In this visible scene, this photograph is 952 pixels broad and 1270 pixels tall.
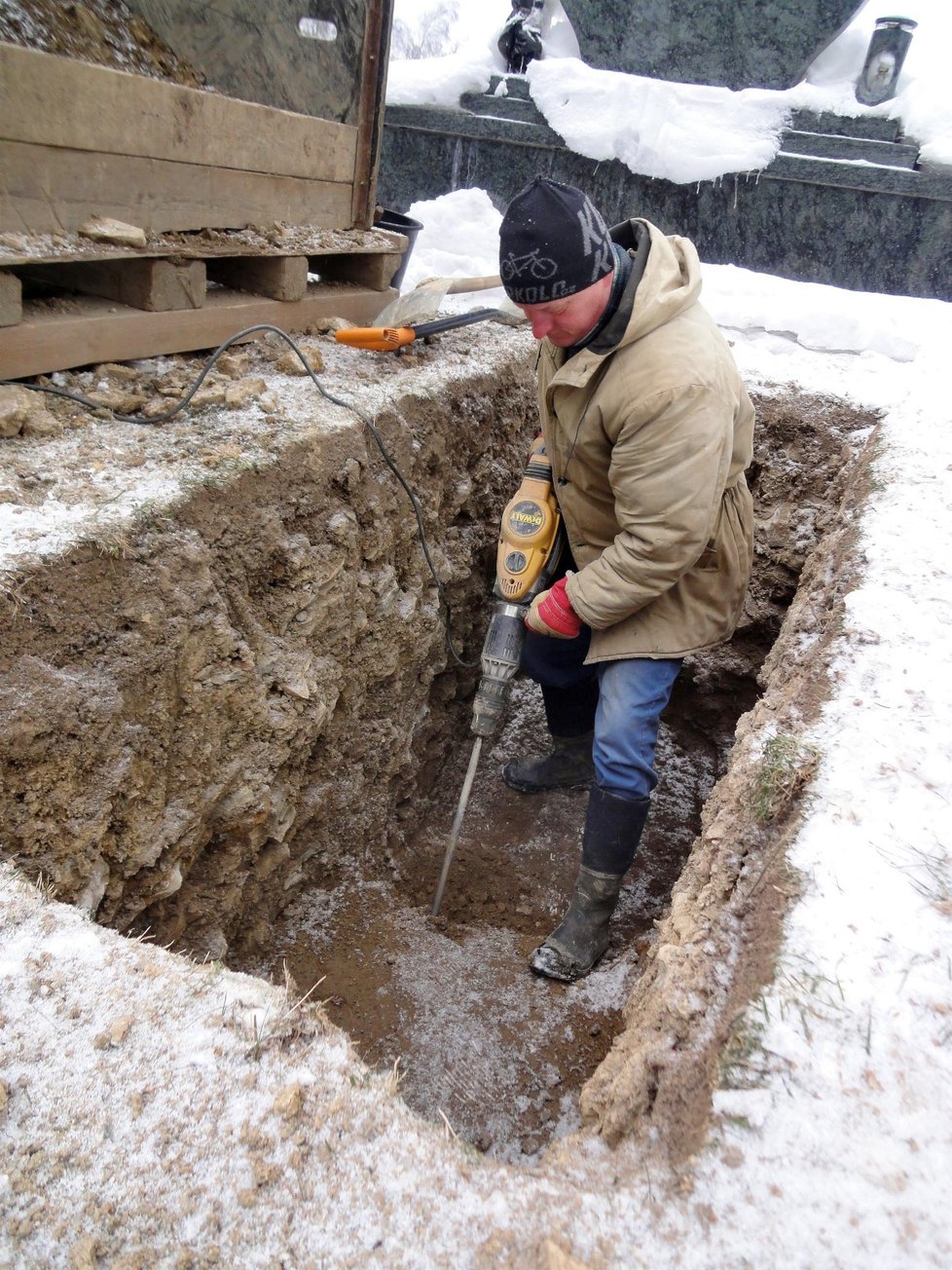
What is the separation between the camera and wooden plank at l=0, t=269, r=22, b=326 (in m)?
2.31

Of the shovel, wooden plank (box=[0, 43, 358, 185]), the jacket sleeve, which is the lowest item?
the jacket sleeve

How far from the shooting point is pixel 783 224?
725 centimetres

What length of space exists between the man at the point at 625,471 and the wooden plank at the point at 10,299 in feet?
4.59

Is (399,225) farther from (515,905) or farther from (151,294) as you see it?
(515,905)

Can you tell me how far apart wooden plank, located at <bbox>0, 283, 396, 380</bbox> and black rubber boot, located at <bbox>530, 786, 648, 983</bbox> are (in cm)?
218

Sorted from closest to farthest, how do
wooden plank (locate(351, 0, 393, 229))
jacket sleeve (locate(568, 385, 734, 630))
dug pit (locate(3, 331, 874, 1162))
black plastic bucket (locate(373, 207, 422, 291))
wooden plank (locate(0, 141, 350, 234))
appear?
dug pit (locate(3, 331, 874, 1162))
jacket sleeve (locate(568, 385, 734, 630))
wooden plank (locate(0, 141, 350, 234))
wooden plank (locate(351, 0, 393, 229))
black plastic bucket (locate(373, 207, 422, 291))

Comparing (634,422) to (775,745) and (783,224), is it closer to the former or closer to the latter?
(775,745)

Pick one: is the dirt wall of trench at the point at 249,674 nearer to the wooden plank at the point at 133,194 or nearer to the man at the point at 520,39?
the wooden plank at the point at 133,194

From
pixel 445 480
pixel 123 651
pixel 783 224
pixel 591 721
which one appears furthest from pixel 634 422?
pixel 783 224

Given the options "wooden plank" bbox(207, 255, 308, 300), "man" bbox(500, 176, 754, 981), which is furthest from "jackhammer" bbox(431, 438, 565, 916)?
"wooden plank" bbox(207, 255, 308, 300)

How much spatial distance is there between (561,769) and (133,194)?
9.18 ft

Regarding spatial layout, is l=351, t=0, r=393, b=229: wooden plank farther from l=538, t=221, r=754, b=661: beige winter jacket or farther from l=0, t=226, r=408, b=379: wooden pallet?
l=538, t=221, r=754, b=661: beige winter jacket

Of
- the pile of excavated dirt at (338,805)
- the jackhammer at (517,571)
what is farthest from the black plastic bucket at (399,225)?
the jackhammer at (517,571)

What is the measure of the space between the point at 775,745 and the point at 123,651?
1.59m
